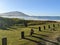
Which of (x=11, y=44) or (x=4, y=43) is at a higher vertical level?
(x=4, y=43)

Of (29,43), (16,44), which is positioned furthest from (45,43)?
(16,44)

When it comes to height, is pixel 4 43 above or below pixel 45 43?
above

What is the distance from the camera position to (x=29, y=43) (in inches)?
635

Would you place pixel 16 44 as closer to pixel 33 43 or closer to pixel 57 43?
pixel 33 43

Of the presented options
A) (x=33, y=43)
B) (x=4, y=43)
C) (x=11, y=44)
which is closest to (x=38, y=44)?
(x=33, y=43)

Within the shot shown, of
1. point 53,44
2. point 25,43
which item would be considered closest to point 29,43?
point 25,43

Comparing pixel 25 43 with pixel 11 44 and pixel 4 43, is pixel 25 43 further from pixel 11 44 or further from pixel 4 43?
pixel 4 43

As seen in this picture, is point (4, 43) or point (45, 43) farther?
point (45, 43)

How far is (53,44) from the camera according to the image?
15883 millimetres

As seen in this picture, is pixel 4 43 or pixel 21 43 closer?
pixel 4 43

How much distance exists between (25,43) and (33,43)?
35.5 inches

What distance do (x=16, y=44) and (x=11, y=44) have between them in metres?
0.54

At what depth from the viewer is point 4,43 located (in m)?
11.2

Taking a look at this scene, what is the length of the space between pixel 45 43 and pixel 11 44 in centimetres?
384
